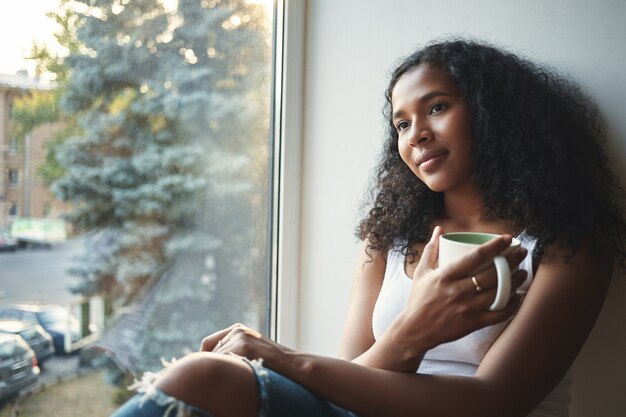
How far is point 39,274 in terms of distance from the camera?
123cm

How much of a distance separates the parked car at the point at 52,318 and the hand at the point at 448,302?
27.7 inches

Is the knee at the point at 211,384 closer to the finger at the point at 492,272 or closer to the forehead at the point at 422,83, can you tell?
the finger at the point at 492,272

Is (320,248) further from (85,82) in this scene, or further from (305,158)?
(85,82)

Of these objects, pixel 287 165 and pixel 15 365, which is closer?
pixel 15 365

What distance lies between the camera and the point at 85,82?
1.28 metres

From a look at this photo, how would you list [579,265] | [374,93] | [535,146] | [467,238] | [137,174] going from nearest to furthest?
[467,238]
[579,265]
[535,146]
[137,174]
[374,93]

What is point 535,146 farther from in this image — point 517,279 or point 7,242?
point 7,242

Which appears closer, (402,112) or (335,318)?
(402,112)

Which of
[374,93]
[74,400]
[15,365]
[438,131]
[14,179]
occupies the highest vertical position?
[374,93]

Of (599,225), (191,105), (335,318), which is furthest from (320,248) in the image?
Result: (599,225)

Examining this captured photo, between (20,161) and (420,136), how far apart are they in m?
0.79

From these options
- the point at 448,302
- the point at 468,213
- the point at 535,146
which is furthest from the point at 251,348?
the point at 535,146

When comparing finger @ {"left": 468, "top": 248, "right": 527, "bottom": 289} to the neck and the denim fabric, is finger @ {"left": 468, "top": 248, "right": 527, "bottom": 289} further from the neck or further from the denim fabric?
the denim fabric

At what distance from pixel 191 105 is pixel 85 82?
0.28 metres
